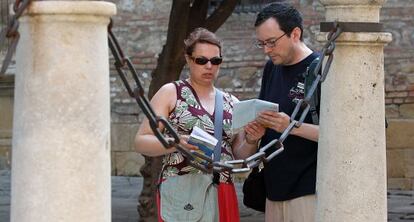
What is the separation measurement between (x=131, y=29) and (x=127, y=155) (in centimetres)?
143

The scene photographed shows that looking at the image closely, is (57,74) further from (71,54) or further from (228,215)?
(228,215)

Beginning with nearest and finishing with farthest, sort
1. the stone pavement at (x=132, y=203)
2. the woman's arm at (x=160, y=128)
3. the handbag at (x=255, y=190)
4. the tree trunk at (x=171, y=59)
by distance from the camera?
the woman's arm at (x=160, y=128) < the handbag at (x=255, y=190) < the tree trunk at (x=171, y=59) < the stone pavement at (x=132, y=203)

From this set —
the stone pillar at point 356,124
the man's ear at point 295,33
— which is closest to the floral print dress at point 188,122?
the man's ear at point 295,33

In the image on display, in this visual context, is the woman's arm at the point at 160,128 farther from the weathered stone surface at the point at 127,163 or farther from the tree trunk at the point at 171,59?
the weathered stone surface at the point at 127,163

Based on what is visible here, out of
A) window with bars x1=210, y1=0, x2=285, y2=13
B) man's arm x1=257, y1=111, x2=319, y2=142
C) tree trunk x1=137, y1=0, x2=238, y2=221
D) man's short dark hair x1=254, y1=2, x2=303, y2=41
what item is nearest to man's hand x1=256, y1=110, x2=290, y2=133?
man's arm x1=257, y1=111, x2=319, y2=142

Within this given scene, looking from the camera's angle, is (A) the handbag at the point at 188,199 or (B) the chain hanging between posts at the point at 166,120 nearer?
(B) the chain hanging between posts at the point at 166,120

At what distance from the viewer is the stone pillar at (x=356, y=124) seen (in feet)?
17.0

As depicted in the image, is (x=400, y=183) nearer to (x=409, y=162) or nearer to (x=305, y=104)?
(x=409, y=162)

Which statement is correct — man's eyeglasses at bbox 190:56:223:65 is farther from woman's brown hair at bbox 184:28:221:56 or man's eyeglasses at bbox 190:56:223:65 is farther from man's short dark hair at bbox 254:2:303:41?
man's short dark hair at bbox 254:2:303:41

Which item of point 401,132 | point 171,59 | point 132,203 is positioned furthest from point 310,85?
point 401,132

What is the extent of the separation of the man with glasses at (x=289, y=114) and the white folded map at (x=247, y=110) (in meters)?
0.08

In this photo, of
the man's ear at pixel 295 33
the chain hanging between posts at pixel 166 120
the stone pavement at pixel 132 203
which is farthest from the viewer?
the stone pavement at pixel 132 203

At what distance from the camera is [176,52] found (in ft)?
29.8

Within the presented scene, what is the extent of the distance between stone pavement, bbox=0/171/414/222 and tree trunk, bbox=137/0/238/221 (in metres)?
1.54
